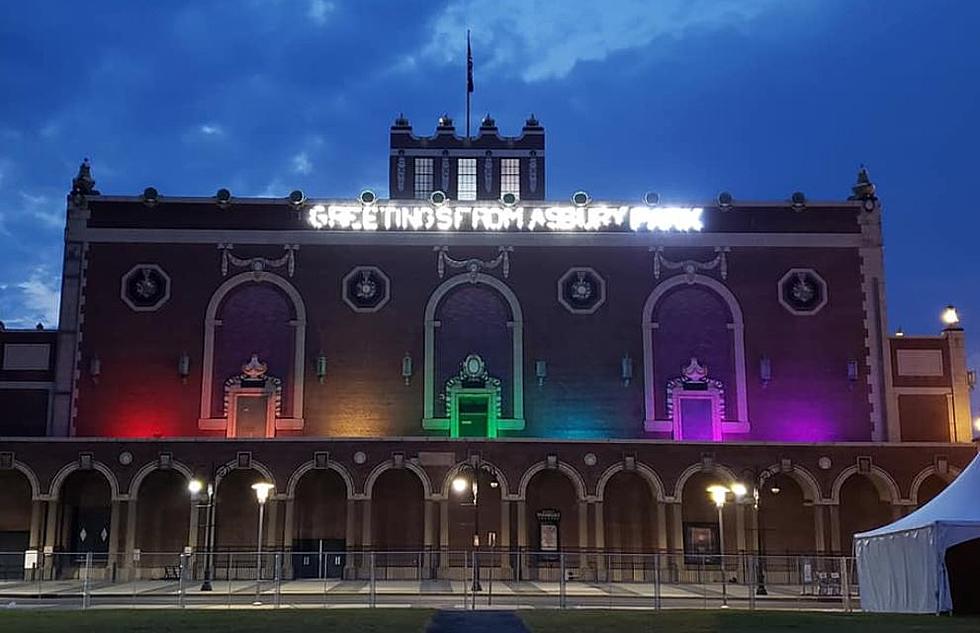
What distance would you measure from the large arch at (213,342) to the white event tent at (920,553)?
35584 mm

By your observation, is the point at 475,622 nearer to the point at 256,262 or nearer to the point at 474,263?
the point at 474,263

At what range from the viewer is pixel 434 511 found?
176 feet

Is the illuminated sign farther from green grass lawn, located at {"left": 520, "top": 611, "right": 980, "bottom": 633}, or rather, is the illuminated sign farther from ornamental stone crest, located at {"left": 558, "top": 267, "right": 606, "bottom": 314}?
green grass lawn, located at {"left": 520, "top": 611, "right": 980, "bottom": 633}

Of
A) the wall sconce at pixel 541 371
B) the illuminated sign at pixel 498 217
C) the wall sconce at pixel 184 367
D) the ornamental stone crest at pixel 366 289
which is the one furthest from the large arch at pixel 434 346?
the wall sconce at pixel 184 367

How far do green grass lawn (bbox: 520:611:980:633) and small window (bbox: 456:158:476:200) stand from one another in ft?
139

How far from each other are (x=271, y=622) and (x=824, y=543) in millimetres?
35720

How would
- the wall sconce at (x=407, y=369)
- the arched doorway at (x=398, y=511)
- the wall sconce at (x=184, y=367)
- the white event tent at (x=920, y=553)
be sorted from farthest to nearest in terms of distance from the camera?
the wall sconce at (x=407, y=369)
the wall sconce at (x=184, y=367)
the arched doorway at (x=398, y=511)
the white event tent at (x=920, y=553)

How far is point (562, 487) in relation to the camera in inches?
2222

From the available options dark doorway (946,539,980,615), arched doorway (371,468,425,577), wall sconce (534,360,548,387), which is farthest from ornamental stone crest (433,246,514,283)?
dark doorway (946,539,980,615)

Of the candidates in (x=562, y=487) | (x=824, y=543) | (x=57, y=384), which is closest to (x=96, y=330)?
(x=57, y=384)

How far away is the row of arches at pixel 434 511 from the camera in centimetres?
5322

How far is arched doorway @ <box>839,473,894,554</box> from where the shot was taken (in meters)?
56.5

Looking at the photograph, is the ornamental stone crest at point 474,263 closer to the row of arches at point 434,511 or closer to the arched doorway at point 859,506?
the row of arches at point 434,511

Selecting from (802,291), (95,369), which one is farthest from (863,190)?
(95,369)
